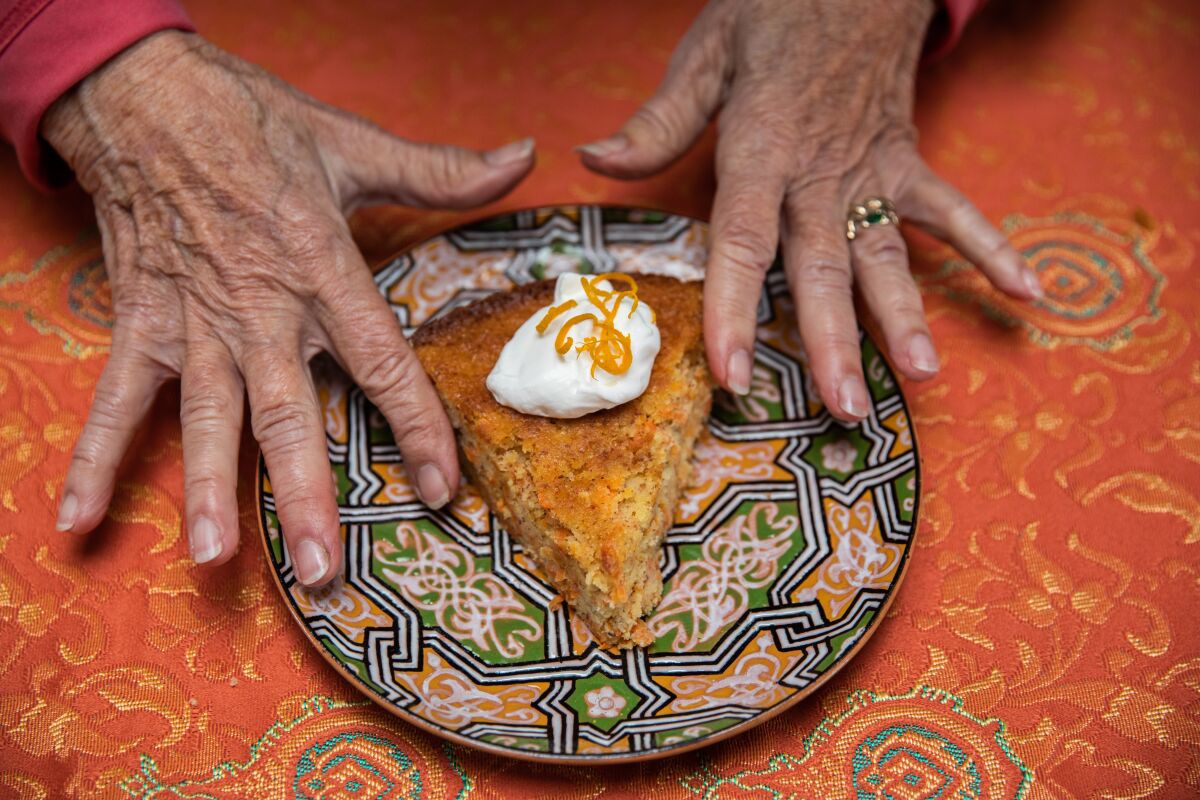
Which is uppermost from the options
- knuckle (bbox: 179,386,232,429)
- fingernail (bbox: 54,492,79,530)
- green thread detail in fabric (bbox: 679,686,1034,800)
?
knuckle (bbox: 179,386,232,429)

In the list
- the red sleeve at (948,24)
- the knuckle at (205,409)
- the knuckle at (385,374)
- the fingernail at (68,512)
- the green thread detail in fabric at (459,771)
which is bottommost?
the green thread detail in fabric at (459,771)

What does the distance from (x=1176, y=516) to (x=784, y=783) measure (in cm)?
112

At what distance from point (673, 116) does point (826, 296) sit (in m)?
0.67

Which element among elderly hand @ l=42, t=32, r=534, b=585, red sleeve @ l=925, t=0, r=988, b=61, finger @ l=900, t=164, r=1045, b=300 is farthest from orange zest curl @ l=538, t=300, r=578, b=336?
red sleeve @ l=925, t=0, r=988, b=61

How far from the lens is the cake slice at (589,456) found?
1.87 metres

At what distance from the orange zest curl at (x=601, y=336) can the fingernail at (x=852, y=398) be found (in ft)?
1.58

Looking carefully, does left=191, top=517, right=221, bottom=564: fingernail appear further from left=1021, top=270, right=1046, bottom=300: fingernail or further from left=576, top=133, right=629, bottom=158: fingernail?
left=1021, top=270, right=1046, bottom=300: fingernail

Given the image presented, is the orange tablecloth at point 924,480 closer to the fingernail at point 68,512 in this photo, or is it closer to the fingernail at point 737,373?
the fingernail at point 68,512

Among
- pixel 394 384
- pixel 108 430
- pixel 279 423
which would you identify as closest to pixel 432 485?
pixel 394 384

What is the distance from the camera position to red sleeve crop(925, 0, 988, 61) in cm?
261

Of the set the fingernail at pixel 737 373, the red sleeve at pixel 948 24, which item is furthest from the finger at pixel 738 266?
the red sleeve at pixel 948 24

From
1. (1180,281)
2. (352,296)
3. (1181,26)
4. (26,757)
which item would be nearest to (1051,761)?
(1180,281)

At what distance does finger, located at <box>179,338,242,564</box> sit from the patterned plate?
0.29 ft

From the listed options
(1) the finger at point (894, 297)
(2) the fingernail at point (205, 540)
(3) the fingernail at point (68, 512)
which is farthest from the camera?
(1) the finger at point (894, 297)
